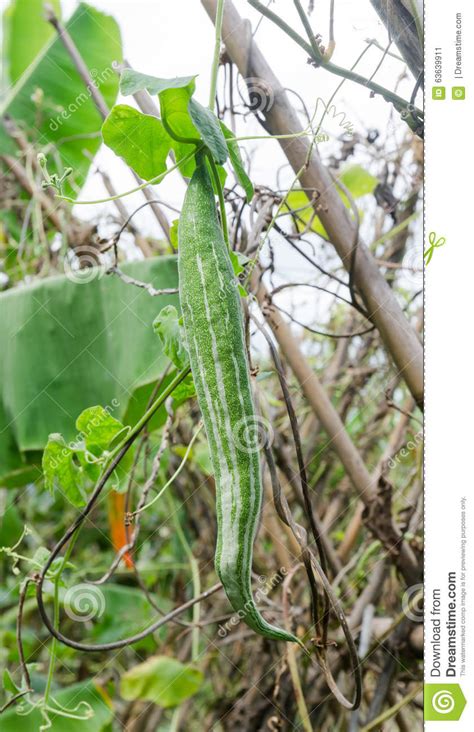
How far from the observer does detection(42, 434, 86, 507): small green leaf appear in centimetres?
65

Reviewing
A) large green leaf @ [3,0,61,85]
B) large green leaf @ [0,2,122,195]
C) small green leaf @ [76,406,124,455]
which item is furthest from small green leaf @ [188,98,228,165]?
large green leaf @ [3,0,61,85]

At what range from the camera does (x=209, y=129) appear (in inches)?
15.1

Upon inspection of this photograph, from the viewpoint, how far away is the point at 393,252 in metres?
1.12

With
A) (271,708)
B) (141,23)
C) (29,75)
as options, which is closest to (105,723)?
(271,708)

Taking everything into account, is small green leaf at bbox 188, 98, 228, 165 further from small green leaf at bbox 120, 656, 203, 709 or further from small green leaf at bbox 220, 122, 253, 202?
small green leaf at bbox 120, 656, 203, 709

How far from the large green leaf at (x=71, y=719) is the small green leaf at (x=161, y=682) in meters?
0.06

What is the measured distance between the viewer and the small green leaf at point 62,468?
0.65 meters

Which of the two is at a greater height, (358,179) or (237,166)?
(358,179)

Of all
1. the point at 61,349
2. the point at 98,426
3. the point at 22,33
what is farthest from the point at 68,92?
the point at 98,426

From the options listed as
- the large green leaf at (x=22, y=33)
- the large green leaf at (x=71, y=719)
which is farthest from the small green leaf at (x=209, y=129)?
the large green leaf at (x=22, y=33)
